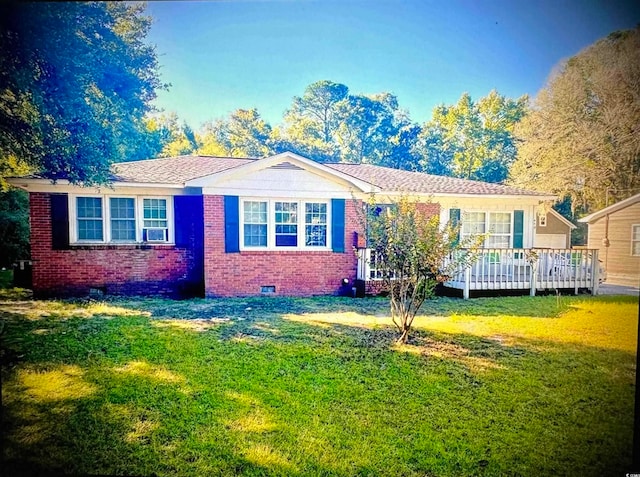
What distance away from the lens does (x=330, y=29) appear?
3.43 meters

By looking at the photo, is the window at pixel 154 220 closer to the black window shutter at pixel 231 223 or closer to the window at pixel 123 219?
the window at pixel 123 219

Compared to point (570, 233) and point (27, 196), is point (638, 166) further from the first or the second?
→ point (27, 196)

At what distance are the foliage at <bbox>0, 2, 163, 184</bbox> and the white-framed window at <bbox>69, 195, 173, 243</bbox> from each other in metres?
2.77

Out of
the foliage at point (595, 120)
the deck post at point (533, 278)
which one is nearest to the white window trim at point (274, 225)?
the foliage at point (595, 120)

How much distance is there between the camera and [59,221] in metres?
7.43

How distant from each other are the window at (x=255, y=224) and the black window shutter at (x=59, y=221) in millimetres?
3889

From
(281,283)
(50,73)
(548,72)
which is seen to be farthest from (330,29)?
(281,283)

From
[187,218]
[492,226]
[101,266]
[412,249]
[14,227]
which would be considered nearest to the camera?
[412,249]

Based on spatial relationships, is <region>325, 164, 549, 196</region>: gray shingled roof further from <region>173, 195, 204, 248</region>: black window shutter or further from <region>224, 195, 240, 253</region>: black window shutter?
<region>173, 195, 204, 248</region>: black window shutter

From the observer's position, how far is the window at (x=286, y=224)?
814 cm

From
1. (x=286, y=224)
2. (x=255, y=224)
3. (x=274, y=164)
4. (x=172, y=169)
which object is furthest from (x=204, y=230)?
(x=172, y=169)

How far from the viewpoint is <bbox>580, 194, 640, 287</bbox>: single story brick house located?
363cm

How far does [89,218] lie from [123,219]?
68 centimetres

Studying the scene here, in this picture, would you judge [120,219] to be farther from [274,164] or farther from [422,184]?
[422,184]
